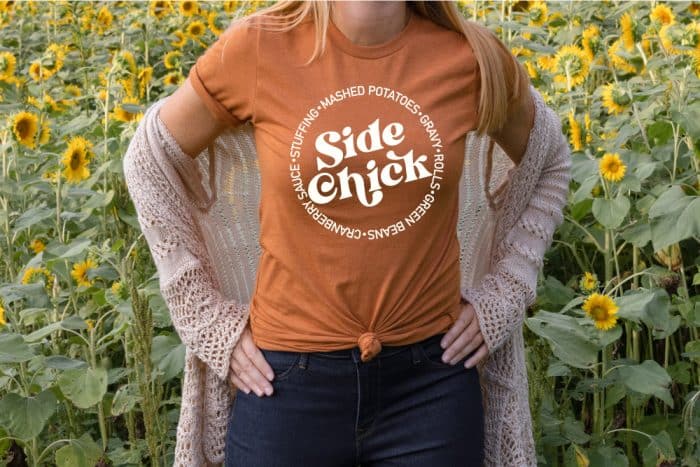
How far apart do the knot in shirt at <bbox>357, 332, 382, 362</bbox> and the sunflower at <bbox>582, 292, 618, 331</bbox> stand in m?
0.76

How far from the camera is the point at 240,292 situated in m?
2.02

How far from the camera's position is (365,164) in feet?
5.34

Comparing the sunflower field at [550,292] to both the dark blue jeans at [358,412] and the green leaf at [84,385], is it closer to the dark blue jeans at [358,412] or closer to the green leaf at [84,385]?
the green leaf at [84,385]

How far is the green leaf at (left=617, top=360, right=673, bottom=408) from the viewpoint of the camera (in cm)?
229

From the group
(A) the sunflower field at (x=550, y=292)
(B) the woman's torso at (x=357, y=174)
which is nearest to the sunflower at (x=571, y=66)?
(A) the sunflower field at (x=550, y=292)

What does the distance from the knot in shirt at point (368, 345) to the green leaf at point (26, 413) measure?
30.3 inches

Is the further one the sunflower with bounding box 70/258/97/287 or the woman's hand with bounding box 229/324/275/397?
the sunflower with bounding box 70/258/97/287

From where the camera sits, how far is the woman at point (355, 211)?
5.40ft

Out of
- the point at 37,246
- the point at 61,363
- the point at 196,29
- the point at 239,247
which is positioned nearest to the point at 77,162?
the point at 37,246

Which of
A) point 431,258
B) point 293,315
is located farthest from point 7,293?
point 431,258

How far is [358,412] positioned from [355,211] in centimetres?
29

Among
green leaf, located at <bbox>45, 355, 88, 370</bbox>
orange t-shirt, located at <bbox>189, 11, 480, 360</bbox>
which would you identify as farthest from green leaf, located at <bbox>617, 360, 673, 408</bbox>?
green leaf, located at <bbox>45, 355, 88, 370</bbox>

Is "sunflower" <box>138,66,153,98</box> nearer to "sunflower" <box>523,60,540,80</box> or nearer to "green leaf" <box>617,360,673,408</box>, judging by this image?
"sunflower" <box>523,60,540,80</box>

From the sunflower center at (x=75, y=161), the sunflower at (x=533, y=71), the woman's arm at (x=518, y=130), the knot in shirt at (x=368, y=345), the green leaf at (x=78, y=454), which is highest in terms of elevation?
the woman's arm at (x=518, y=130)
